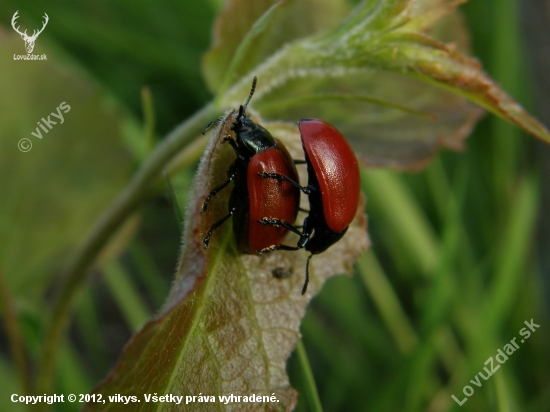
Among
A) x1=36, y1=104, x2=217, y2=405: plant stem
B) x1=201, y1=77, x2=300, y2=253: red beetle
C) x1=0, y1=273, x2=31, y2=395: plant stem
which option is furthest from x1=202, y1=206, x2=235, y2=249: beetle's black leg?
x1=0, y1=273, x2=31, y2=395: plant stem

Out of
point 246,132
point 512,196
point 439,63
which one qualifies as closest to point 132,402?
point 246,132

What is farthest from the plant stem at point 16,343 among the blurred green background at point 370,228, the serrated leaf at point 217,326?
the serrated leaf at point 217,326

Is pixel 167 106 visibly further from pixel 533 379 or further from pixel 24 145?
pixel 533 379

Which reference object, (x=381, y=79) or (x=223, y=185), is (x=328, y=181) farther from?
(x=381, y=79)

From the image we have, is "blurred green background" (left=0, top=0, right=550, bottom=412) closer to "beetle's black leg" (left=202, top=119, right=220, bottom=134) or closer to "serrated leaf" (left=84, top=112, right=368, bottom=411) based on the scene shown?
"beetle's black leg" (left=202, top=119, right=220, bottom=134)

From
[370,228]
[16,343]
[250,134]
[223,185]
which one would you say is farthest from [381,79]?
[370,228]

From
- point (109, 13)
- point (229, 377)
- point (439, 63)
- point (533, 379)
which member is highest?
point (109, 13)
